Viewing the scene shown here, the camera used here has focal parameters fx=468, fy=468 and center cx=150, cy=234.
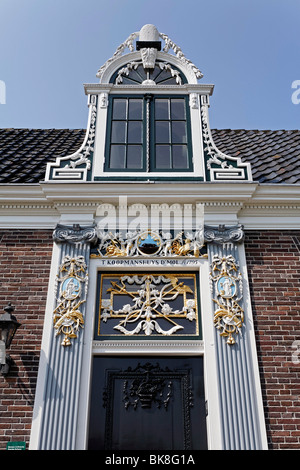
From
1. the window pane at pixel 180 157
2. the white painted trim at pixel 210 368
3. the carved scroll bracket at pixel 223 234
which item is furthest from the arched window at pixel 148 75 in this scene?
the white painted trim at pixel 210 368

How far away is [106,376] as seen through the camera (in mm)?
6340

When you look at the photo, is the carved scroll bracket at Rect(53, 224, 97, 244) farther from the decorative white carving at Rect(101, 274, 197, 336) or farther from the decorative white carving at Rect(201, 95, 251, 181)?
the decorative white carving at Rect(201, 95, 251, 181)

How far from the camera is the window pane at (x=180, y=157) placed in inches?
315

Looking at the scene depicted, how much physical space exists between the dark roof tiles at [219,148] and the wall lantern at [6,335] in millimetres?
2714

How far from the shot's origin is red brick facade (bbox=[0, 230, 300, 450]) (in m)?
5.91

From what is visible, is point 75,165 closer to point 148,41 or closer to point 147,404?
point 148,41

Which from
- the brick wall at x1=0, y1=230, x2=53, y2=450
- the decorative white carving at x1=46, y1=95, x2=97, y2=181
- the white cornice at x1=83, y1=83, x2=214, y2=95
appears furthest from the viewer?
the white cornice at x1=83, y1=83, x2=214, y2=95

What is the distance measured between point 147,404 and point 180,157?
411cm

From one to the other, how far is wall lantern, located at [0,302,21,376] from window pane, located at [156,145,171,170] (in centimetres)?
345

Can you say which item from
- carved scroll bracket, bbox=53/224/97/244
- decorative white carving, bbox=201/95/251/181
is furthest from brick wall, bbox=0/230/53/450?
decorative white carving, bbox=201/95/251/181

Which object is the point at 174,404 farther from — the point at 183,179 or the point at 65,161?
the point at 65,161

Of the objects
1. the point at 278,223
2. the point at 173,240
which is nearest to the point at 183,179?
the point at 173,240

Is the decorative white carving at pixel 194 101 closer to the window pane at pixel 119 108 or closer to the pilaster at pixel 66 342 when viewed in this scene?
the window pane at pixel 119 108

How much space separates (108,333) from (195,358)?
126 cm
